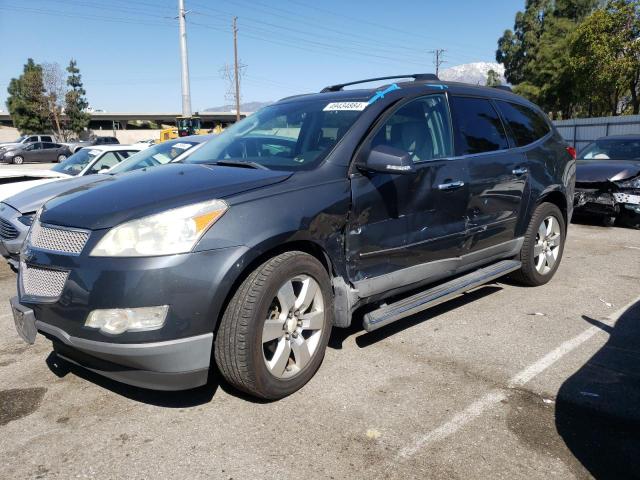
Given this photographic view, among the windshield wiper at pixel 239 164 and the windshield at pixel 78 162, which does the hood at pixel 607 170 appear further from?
the windshield at pixel 78 162

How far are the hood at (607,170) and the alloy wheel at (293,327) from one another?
23.0 ft

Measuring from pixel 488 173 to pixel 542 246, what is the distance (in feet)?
4.54

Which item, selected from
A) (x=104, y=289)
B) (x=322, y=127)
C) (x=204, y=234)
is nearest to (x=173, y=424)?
(x=104, y=289)

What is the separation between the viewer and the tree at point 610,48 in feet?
90.8

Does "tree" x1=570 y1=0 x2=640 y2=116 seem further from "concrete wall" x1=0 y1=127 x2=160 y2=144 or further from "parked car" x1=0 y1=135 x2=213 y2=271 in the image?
"concrete wall" x1=0 y1=127 x2=160 y2=144

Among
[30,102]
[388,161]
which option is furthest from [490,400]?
[30,102]

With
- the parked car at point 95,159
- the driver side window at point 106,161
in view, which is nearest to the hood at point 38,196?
the parked car at point 95,159

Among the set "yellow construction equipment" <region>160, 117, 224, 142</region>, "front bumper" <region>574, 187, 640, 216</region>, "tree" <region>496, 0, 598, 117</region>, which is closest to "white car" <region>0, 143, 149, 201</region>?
"front bumper" <region>574, 187, 640, 216</region>

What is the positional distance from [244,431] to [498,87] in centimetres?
402

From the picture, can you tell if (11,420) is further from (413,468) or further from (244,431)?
(413,468)

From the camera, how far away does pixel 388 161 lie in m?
3.28

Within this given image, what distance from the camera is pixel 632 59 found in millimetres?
27875

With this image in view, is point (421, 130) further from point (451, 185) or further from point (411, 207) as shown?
point (411, 207)

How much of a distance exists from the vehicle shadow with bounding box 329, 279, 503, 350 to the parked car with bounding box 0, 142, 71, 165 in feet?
113
